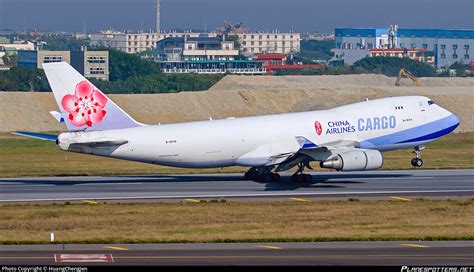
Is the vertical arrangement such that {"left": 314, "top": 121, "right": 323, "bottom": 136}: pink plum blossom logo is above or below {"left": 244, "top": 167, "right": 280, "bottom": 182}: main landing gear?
above

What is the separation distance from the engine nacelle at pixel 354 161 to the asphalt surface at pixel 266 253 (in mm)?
18443

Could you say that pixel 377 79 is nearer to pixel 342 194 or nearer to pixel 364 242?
pixel 342 194

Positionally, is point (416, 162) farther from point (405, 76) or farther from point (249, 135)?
point (405, 76)

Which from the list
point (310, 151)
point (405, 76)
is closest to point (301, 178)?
point (310, 151)

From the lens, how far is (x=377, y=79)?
172125 mm

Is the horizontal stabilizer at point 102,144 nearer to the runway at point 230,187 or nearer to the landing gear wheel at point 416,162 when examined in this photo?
the runway at point 230,187

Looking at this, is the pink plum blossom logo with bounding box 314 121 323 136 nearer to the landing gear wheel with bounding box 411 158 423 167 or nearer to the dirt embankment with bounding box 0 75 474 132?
the landing gear wheel with bounding box 411 158 423 167

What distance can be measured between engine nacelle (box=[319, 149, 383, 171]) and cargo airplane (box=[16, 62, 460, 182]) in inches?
2.1

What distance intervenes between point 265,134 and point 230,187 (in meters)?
Answer: 3.94

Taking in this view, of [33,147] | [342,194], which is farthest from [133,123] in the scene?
[33,147]

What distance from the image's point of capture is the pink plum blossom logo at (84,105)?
180 ft

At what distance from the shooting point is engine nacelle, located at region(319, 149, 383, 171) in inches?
2226

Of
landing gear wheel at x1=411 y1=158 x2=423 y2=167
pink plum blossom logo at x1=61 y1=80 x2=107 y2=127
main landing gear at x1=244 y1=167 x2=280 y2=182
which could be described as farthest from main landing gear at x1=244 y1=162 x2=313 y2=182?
pink plum blossom logo at x1=61 y1=80 x2=107 y2=127

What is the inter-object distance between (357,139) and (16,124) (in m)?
59.2
